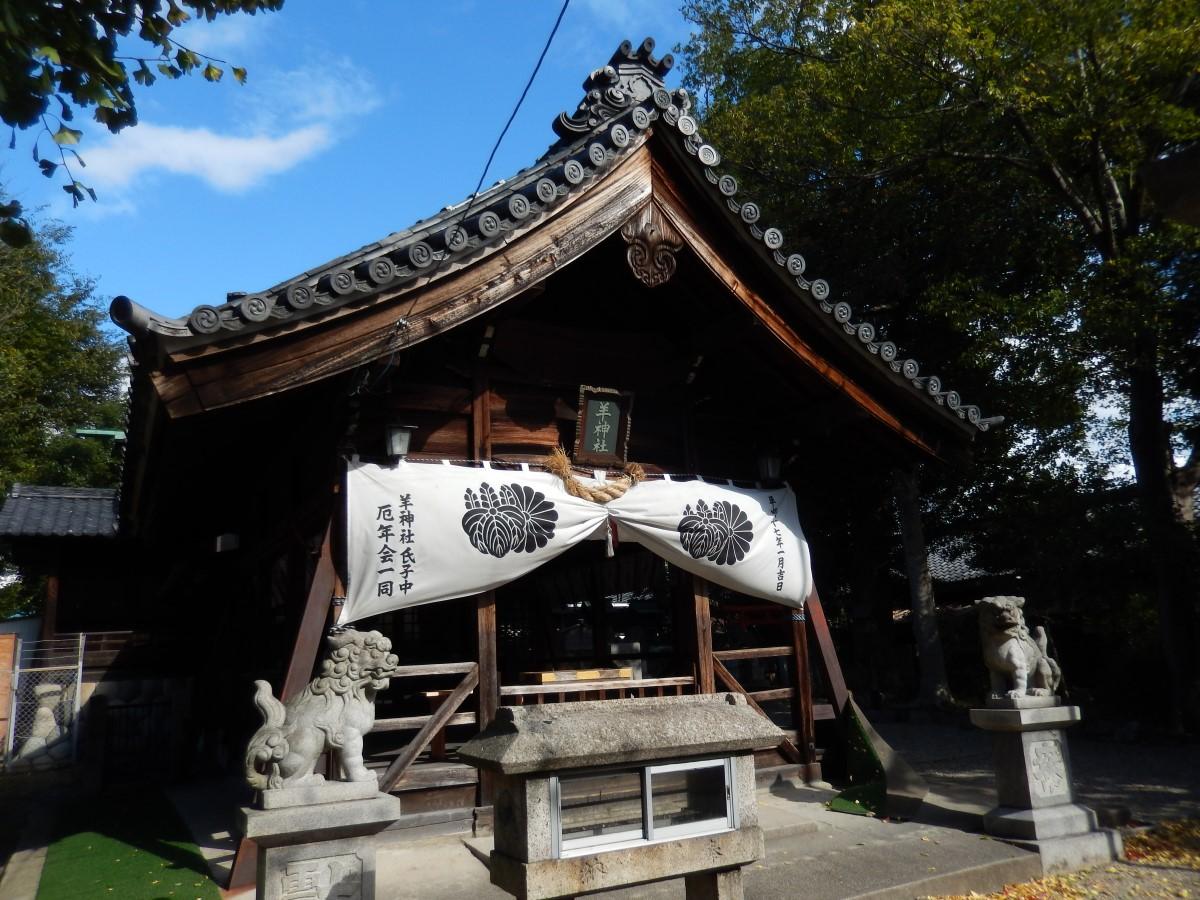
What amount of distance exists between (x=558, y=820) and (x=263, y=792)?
1623mm

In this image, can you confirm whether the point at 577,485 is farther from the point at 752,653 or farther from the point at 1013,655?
the point at 1013,655

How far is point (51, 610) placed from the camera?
16750 mm

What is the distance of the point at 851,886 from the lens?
600 centimetres

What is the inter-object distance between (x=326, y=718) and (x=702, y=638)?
4.91m

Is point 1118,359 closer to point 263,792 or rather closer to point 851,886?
point 851,886

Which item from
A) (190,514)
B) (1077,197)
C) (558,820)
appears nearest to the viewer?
(558,820)

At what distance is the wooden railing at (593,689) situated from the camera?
26.4ft

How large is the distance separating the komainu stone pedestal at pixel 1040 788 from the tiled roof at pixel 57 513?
601 inches

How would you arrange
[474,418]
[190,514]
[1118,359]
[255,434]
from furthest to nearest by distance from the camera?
1. [1118,359]
2. [190,514]
3. [255,434]
4. [474,418]

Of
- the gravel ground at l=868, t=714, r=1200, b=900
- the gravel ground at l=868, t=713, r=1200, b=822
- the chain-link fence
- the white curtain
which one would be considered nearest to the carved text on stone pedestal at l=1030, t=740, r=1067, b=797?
the gravel ground at l=868, t=714, r=1200, b=900

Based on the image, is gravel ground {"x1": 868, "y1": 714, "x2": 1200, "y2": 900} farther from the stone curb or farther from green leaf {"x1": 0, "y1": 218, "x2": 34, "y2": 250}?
green leaf {"x1": 0, "y1": 218, "x2": 34, "y2": 250}

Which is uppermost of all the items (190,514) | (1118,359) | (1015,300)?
(1015,300)

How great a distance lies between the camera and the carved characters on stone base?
326 inches

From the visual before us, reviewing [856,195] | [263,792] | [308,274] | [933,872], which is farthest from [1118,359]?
[263,792]
